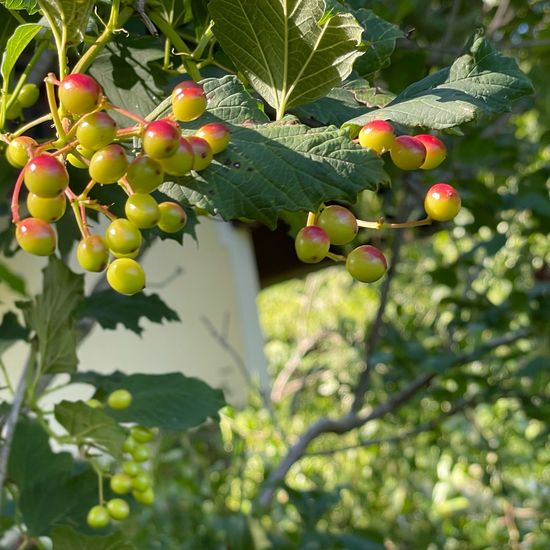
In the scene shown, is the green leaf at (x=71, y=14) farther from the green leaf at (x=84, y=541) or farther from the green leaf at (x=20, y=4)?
the green leaf at (x=84, y=541)

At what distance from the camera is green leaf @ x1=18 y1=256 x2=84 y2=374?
93 cm

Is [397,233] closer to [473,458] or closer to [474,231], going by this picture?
[474,231]

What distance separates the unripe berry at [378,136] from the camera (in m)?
0.47

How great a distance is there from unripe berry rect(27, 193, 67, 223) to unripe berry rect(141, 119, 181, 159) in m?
0.07

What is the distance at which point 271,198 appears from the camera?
477 mm

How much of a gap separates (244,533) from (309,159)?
1300mm

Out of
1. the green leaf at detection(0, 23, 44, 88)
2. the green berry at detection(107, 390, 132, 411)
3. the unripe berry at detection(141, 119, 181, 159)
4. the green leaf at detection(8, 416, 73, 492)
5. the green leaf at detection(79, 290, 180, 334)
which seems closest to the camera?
the unripe berry at detection(141, 119, 181, 159)

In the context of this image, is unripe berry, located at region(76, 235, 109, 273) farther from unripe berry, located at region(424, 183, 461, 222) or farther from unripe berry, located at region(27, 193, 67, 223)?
unripe berry, located at region(424, 183, 461, 222)

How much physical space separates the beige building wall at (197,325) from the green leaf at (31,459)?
1.86 meters

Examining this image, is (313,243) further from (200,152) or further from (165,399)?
(165,399)

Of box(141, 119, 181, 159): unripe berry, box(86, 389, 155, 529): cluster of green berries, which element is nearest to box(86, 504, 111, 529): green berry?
box(86, 389, 155, 529): cluster of green berries

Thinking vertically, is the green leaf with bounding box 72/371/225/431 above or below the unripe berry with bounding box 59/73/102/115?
below

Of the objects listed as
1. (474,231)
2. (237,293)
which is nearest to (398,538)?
(474,231)

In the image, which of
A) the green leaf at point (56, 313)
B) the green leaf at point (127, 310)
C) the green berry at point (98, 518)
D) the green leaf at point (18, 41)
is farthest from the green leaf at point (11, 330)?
the green leaf at point (18, 41)
